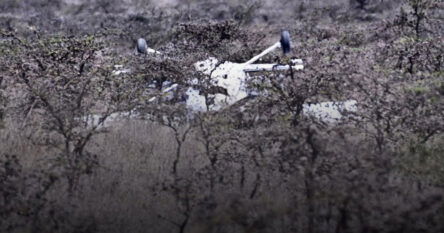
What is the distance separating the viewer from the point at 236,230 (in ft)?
15.4

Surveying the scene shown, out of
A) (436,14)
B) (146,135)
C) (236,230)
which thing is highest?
(436,14)

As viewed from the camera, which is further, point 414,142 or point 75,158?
point 414,142

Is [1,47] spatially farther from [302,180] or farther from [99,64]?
[302,180]

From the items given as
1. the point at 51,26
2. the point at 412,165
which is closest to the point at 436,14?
the point at 51,26

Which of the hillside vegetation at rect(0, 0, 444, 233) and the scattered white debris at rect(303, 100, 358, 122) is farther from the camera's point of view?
the scattered white debris at rect(303, 100, 358, 122)

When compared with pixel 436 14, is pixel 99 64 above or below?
below

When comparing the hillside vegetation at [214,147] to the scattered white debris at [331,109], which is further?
the scattered white debris at [331,109]

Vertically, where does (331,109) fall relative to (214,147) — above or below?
above

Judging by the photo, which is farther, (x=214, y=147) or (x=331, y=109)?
(x=331, y=109)

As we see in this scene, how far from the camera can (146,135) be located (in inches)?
314

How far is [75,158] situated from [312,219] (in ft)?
7.75

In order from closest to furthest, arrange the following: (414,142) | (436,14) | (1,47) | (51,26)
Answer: (414,142)
(1,47)
(436,14)
(51,26)

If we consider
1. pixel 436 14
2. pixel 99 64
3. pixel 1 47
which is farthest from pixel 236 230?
pixel 436 14

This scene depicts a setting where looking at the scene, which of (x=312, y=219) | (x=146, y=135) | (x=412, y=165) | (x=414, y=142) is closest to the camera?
(x=312, y=219)
